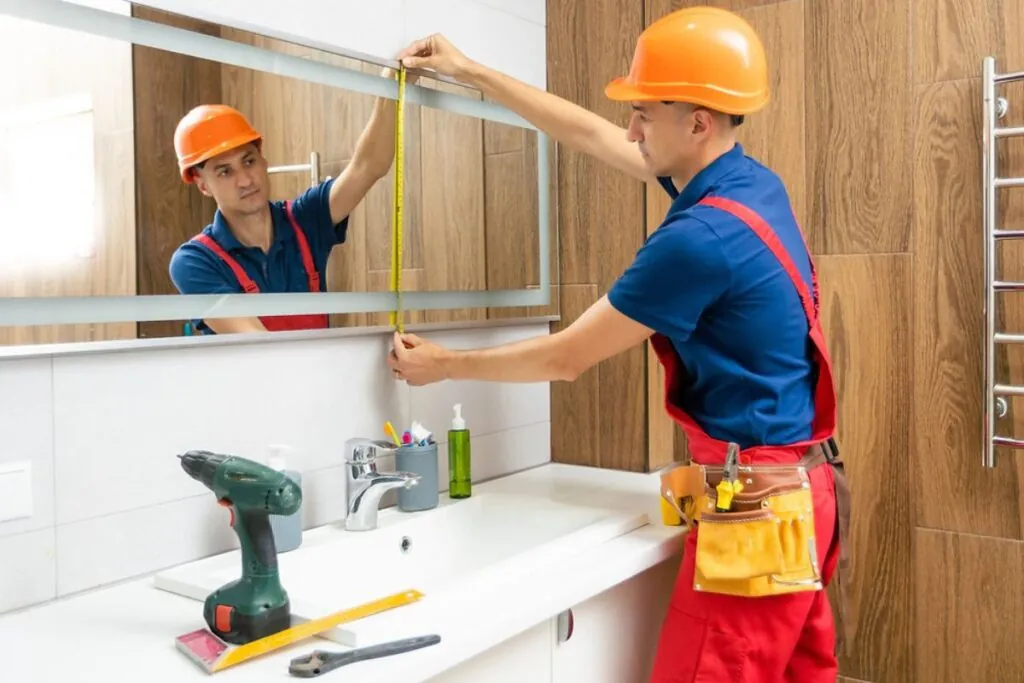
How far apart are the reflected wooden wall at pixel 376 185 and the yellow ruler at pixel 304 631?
22.0 inches

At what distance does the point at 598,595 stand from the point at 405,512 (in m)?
0.46

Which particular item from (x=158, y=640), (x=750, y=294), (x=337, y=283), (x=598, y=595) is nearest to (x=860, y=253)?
(x=750, y=294)

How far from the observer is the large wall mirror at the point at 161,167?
134cm

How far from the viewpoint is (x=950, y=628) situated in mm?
1963

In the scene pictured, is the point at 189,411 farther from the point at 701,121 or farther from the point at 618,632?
the point at 701,121

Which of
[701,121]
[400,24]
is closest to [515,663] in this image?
[701,121]

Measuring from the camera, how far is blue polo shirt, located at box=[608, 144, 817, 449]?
150 cm

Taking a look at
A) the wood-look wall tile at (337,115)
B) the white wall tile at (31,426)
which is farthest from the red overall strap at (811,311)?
the white wall tile at (31,426)

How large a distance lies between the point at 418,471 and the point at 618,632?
50cm

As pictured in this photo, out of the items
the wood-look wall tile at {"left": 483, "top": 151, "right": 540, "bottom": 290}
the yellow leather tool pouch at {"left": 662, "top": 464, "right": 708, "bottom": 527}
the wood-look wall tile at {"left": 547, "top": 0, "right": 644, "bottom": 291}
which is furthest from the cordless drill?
the wood-look wall tile at {"left": 547, "top": 0, "right": 644, "bottom": 291}

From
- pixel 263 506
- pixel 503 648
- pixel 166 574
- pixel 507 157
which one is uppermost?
pixel 507 157

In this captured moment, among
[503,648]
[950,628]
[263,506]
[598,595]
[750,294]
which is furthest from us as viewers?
[950,628]

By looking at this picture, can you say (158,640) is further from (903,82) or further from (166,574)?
(903,82)

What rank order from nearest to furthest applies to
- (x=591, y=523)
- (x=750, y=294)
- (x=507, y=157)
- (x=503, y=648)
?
(x=503, y=648) → (x=750, y=294) → (x=591, y=523) → (x=507, y=157)
